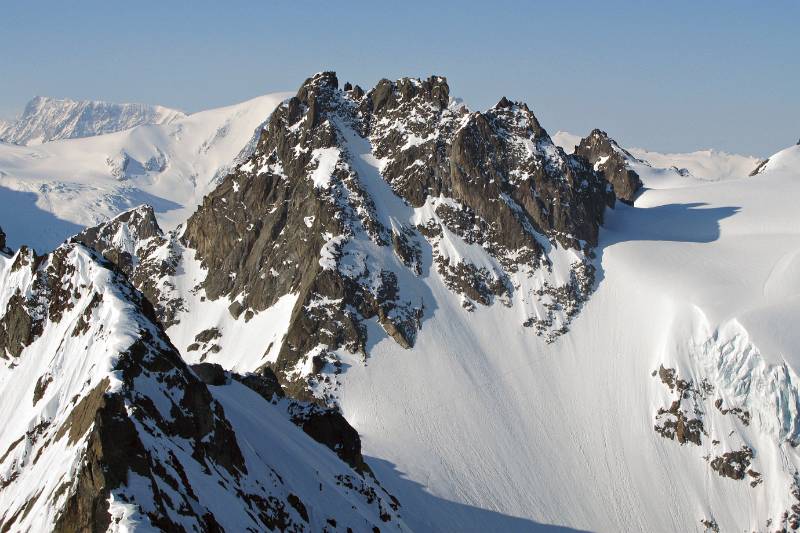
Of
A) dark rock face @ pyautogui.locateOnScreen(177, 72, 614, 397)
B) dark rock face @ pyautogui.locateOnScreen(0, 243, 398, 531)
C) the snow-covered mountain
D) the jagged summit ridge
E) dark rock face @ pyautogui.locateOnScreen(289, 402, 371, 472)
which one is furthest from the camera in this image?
the jagged summit ridge

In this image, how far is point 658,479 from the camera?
160m

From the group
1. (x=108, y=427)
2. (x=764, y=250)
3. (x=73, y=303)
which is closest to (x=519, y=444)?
(x=764, y=250)

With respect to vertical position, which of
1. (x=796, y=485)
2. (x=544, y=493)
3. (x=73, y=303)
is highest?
(x=796, y=485)

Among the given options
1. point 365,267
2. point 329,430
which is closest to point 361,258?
point 365,267

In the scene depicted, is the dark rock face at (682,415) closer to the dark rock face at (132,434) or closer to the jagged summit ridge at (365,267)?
the jagged summit ridge at (365,267)

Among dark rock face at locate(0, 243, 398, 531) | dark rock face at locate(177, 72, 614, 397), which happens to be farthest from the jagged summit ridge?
dark rock face at locate(0, 243, 398, 531)

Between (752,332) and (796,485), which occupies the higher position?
(752,332)

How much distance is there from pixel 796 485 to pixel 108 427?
133880 millimetres

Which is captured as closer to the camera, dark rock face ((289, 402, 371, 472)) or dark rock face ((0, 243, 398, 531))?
dark rock face ((0, 243, 398, 531))

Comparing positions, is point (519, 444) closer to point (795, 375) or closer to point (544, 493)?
point (544, 493)

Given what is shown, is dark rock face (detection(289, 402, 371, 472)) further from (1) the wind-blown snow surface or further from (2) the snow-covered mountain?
(1) the wind-blown snow surface

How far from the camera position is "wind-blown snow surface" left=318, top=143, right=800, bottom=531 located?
154250 millimetres

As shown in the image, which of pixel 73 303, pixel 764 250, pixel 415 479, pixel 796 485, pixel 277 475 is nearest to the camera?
pixel 277 475

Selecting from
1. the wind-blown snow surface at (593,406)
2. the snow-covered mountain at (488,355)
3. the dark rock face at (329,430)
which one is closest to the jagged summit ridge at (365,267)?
the snow-covered mountain at (488,355)
